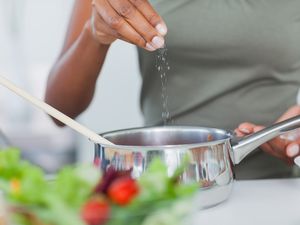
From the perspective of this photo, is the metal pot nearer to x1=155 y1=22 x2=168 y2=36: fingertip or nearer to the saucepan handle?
the saucepan handle

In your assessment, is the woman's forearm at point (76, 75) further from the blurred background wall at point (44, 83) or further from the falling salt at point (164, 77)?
the blurred background wall at point (44, 83)

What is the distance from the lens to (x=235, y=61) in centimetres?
98

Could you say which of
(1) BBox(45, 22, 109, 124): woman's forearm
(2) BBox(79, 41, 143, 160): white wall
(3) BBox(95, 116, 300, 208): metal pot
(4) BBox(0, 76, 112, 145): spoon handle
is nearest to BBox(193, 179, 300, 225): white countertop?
(3) BBox(95, 116, 300, 208): metal pot

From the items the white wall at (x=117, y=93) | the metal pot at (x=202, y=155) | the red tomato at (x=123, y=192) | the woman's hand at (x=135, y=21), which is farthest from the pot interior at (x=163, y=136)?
the white wall at (x=117, y=93)

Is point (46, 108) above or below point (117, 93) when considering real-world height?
above

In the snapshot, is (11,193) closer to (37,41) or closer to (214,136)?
(214,136)

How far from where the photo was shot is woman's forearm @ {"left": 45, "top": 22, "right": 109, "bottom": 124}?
96cm

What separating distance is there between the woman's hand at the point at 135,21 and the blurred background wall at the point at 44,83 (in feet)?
3.06

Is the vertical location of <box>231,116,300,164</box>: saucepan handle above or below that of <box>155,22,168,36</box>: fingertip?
below

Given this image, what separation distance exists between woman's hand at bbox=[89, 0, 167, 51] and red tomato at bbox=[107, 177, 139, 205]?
14.4 inches

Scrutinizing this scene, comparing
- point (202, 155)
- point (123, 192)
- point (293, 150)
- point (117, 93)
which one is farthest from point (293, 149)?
point (117, 93)

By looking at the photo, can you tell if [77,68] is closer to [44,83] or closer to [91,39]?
[91,39]

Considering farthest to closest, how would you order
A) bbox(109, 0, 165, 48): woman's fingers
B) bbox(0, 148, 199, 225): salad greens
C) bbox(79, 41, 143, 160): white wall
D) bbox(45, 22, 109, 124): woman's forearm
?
1. bbox(79, 41, 143, 160): white wall
2. bbox(45, 22, 109, 124): woman's forearm
3. bbox(109, 0, 165, 48): woman's fingers
4. bbox(0, 148, 199, 225): salad greens

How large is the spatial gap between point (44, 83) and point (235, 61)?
1.32 m
